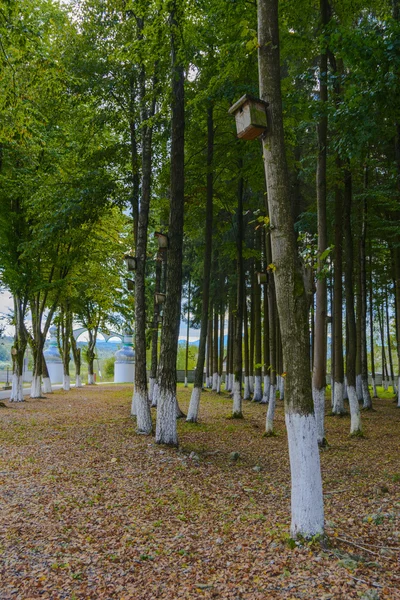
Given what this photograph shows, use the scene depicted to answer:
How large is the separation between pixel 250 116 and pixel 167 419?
5281mm

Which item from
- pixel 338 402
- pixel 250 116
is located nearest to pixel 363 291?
pixel 338 402

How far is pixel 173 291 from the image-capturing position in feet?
25.8

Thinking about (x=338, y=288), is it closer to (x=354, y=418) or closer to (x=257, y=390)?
(x=354, y=418)

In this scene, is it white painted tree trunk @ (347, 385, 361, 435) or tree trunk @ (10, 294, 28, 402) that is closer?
white painted tree trunk @ (347, 385, 361, 435)

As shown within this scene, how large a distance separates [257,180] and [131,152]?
342cm

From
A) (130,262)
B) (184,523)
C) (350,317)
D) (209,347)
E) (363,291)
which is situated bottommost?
(184,523)

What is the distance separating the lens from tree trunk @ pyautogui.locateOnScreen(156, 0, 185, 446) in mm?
7633

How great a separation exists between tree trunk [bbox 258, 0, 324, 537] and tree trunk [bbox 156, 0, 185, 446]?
350 centimetres

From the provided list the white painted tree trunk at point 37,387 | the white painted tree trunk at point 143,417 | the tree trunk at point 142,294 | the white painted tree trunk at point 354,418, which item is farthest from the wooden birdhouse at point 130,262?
the white painted tree trunk at point 37,387

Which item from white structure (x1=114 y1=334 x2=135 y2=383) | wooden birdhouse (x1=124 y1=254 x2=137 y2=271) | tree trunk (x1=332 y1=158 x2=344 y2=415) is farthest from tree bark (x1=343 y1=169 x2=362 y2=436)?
white structure (x1=114 y1=334 x2=135 y2=383)

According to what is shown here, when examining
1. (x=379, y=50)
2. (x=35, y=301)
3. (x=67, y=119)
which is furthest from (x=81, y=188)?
(x=35, y=301)

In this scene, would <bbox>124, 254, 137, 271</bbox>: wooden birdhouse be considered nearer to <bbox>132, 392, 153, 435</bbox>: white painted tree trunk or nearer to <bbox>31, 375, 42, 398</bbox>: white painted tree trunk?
<bbox>132, 392, 153, 435</bbox>: white painted tree trunk

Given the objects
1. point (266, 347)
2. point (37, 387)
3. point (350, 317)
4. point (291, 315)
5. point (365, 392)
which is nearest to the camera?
point (291, 315)

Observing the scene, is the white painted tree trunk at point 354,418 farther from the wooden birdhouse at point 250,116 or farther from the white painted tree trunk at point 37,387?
the white painted tree trunk at point 37,387
